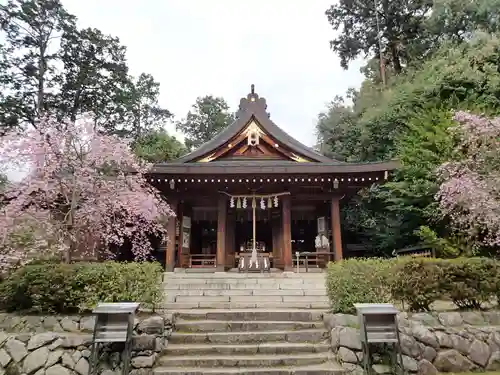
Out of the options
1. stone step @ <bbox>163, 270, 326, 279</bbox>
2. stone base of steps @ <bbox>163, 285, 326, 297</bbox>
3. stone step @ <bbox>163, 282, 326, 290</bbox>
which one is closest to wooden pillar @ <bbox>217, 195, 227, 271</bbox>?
stone step @ <bbox>163, 270, 326, 279</bbox>

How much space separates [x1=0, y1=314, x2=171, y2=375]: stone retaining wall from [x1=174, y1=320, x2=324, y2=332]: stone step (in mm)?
506

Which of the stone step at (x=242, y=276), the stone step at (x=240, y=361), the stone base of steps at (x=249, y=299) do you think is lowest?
the stone step at (x=240, y=361)

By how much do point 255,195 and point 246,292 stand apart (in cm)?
415

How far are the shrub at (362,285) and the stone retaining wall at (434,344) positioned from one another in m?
0.31

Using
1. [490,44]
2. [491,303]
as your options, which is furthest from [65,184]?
[490,44]

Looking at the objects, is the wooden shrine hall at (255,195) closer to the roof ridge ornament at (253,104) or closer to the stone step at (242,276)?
the roof ridge ornament at (253,104)

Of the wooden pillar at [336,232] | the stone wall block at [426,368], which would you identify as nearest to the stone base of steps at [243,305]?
the stone wall block at [426,368]

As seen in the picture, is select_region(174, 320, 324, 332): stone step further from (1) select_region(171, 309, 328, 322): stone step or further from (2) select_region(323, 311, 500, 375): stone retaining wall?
(2) select_region(323, 311, 500, 375): stone retaining wall

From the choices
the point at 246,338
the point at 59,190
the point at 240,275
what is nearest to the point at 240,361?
the point at 246,338

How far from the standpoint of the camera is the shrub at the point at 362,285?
6.15 meters

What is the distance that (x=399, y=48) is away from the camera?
26125mm

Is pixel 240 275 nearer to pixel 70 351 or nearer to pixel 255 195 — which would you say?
pixel 255 195

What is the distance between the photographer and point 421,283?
603 centimetres

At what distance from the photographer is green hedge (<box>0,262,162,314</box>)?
615cm
